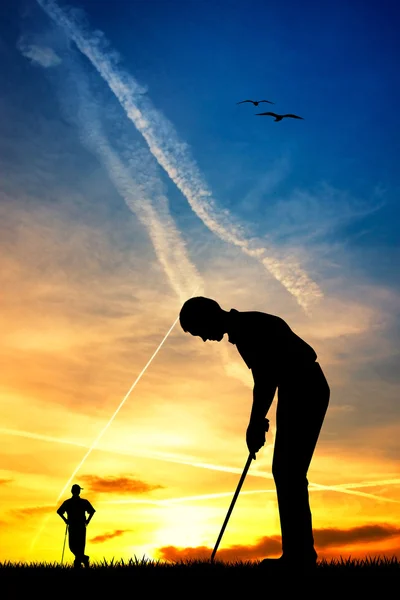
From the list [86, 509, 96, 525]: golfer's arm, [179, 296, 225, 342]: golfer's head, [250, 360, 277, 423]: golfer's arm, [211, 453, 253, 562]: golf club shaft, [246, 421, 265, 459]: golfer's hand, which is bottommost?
[211, 453, 253, 562]: golf club shaft

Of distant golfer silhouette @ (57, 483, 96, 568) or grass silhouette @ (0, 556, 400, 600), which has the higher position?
distant golfer silhouette @ (57, 483, 96, 568)

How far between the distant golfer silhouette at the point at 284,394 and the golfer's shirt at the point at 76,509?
784cm

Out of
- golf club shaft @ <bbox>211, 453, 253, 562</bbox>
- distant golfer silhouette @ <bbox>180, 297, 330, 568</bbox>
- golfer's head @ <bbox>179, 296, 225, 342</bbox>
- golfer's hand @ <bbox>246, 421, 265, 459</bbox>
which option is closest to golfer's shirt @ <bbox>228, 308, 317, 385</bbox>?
distant golfer silhouette @ <bbox>180, 297, 330, 568</bbox>

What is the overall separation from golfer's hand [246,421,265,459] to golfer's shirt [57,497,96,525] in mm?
7803

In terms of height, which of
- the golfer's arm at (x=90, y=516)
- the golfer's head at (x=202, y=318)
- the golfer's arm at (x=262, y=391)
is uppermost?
the golfer's head at (x=202, y=318)

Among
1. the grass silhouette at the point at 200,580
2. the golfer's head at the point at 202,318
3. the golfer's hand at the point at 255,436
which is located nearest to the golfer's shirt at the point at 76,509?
the grass silhouette at the point at 200,580

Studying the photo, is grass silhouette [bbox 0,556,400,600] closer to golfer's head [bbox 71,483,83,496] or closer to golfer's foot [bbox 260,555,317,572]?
golfer's foot [bbox 260,555,317,572]

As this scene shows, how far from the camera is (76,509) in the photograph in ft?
44.5

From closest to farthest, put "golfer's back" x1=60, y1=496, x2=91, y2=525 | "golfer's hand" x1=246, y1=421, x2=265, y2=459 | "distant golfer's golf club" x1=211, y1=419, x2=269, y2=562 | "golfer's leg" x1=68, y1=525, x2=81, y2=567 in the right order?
"golfer's hand" x1=246, y1=421, x2=265, y2=459 < "distant golfer's golf club" x1=211, y1=419, x2=269, y2=562 < "golfer's leg" x1=68, y1=525, x2=81, y2=567 < "golfer's back" x1=60, y1=496, x2=91, y2=525

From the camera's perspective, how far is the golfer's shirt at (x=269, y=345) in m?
6.60

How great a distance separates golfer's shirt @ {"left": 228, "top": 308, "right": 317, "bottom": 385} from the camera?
6.60 meters

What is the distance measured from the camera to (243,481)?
730cm

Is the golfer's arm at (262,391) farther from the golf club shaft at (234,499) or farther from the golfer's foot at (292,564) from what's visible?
the golfer's foot at (292,564)

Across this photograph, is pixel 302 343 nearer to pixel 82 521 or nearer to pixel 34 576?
pixel 34 576
